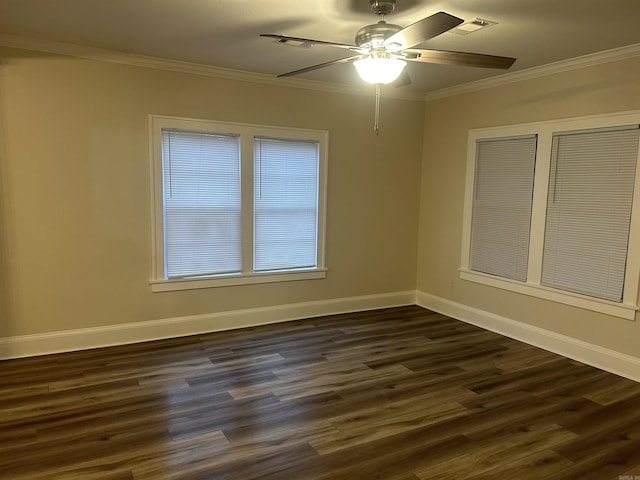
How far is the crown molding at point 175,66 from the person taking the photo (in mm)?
Answer: 3578

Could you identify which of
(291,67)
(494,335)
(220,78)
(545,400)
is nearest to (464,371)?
(545,400)

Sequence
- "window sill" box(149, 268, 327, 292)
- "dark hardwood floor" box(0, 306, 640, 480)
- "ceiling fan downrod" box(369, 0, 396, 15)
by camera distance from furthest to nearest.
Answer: "window sill" box(149, 268, 327, 292), "ceiling fan downrod" box(369, 0, 396, 15), "dark hardwood floor" box(0, 306, 640, 480)

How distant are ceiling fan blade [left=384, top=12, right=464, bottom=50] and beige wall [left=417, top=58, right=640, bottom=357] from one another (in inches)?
87.5

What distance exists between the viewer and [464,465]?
246cm

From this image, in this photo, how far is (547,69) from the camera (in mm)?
4066

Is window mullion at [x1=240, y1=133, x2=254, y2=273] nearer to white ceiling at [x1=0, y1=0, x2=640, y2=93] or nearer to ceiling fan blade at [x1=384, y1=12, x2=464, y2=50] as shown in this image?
white ceiling at [x1=0, y1=0, x2=640, y2=93]

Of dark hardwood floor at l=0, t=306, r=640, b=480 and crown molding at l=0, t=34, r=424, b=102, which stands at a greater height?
crown molding at l=0, t=34, r=424, b=102

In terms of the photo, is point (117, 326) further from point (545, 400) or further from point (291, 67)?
point (545, 400)

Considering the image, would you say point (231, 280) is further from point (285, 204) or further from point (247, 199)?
point (285, 204)

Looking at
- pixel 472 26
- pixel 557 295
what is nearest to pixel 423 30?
pixel 472 26

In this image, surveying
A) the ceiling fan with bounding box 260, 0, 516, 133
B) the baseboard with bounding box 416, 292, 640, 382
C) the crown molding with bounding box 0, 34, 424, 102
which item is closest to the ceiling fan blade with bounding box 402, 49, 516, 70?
the ceiling fan with bounding box 260, 0, 516, 133

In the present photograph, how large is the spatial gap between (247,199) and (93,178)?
143 centimetres

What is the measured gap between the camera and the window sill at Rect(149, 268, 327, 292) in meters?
4.33

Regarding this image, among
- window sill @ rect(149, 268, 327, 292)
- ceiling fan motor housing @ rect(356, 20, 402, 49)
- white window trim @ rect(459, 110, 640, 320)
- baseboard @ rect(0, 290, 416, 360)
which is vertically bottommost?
baseboard @ rect(0, 290, 416, 360)
